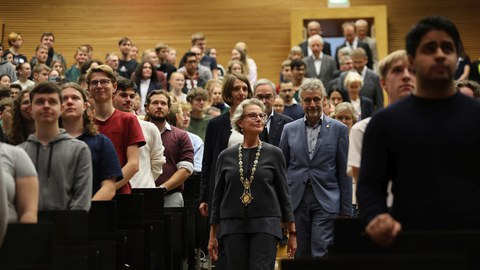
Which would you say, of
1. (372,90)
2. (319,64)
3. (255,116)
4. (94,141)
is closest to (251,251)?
(255,116)

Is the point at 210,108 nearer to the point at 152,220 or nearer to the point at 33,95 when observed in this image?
the point at 152,220

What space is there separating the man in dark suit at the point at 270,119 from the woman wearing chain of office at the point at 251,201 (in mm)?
1151

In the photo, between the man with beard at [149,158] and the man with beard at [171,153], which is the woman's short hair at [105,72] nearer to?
the man with beard at [149,158]

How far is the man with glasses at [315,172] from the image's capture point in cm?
745

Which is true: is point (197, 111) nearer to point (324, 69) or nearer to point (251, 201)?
point (324, 69)

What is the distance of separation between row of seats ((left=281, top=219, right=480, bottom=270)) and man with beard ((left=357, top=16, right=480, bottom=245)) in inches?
4.9

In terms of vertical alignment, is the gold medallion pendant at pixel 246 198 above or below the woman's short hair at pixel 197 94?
below

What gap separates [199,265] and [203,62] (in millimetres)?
8250

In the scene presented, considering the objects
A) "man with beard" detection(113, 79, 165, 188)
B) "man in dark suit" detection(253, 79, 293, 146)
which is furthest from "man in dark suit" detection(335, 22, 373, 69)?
"man with beard" detection(113, 79, 165, 188)

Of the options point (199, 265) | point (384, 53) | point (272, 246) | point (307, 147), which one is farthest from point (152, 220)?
point (384, 53)

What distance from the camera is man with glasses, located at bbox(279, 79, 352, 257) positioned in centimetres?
745

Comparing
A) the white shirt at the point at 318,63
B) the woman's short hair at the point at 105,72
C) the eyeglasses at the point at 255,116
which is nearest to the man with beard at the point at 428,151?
the eyeglasses at the point at 255,116

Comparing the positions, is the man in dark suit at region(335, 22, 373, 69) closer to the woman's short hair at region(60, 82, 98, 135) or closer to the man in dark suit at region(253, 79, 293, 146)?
the man in dark suit at region(253, 79, 293, 146)

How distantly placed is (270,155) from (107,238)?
1.54 metres
